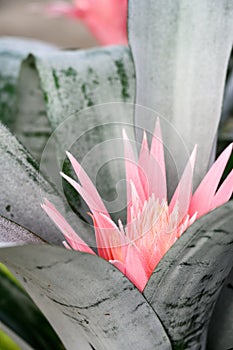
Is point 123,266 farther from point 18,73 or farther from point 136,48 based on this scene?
point 18,73

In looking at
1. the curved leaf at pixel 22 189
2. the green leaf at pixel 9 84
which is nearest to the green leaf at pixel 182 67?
the curved leaf at pixel 22 189

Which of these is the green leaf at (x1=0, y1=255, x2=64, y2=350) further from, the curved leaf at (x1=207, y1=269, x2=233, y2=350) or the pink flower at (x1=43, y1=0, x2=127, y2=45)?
the pink flower at (x1=43, y1=0, x2=127, y2=45)

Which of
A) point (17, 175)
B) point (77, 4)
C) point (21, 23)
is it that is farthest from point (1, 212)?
point (21, 23)

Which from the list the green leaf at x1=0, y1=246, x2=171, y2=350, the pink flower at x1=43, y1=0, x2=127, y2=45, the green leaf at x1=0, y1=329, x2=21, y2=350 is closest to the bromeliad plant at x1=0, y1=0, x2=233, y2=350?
the green leaf at x1=0, y1=246, x2=171, y2=350

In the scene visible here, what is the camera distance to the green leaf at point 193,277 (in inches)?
13.3

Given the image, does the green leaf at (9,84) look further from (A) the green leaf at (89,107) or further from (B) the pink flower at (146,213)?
(B) the pink flower at (146,213)

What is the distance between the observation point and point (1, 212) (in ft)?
1.48

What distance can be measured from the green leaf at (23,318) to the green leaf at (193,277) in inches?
6.8

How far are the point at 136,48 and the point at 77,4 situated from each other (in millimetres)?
533

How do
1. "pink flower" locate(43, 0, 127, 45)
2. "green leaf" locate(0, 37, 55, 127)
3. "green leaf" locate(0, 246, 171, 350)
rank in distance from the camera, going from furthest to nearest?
"pink flower" locate(43, 0, 127, 45) → "green leaf" locate(0, 37, 55, 127) → "green leaf" locate(0, 246, 171, 350)

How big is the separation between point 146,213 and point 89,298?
8cm

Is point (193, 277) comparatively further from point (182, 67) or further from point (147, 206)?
point (182, 67)

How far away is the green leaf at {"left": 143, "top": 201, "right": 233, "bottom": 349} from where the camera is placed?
337 millimetres

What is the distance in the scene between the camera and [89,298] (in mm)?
356
